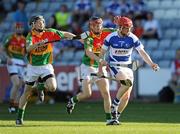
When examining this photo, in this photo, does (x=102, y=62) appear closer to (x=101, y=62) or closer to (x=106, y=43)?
(x=101, y=62)

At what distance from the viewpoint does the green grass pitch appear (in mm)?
15430

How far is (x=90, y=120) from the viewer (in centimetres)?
1861

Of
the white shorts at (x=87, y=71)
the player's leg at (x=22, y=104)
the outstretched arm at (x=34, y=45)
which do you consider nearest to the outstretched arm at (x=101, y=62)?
the white shorts at (x=87, y=71)

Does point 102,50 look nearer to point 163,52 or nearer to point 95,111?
point 95,111

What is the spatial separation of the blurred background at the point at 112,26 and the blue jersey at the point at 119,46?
350 inches

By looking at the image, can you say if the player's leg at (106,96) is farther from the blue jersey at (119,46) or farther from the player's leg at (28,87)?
the player's leg at (28,87)

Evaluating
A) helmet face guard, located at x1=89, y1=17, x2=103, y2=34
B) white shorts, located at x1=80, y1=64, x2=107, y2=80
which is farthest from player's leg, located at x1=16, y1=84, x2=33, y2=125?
helmet face guard, located at x1=89, y1=17, x2=103, y2=34

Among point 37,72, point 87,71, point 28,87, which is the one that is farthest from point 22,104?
point 87,71

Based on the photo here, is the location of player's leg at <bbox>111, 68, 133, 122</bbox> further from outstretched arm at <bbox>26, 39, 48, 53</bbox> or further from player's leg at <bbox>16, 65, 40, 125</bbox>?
player's leg at <bbox>16, 65, 40, 125</bbox>

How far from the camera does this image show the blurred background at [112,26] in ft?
86.7

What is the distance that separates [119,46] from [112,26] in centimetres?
1009

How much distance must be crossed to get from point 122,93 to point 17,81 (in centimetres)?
634

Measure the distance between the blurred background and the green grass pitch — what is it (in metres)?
1.38

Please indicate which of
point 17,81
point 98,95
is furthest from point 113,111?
point 98,95
